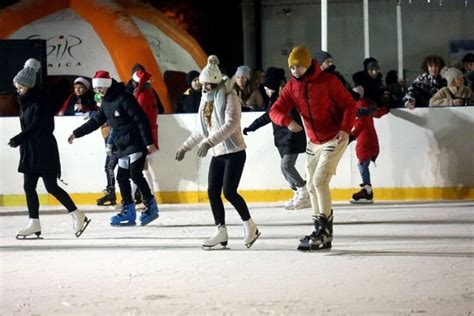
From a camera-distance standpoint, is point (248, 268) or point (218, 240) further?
point (218, 240)

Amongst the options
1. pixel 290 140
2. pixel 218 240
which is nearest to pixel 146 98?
pixel 290 140

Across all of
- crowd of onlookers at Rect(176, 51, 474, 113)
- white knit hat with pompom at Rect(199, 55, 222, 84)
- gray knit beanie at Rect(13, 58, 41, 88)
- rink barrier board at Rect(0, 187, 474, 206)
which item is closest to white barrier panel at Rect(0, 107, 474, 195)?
rink barrier board at Rect(0, 187, 474, 206)

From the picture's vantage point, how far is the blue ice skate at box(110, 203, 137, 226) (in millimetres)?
12453

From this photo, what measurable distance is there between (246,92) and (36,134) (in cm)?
506

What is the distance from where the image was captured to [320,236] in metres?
9.88

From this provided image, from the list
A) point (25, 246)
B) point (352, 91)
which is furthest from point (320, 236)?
point (352, 91)

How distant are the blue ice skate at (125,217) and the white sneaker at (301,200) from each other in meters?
2.18

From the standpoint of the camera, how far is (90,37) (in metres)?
21.4

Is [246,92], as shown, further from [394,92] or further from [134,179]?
[134,179]

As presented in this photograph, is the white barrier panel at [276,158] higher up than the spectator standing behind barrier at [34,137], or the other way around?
the spectator standing behind barrier at [34,137]

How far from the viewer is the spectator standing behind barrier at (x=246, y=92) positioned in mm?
15617

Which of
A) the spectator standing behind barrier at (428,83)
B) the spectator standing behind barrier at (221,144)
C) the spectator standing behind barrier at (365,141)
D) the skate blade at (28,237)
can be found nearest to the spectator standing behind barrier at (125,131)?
the skate blade at (28,237)

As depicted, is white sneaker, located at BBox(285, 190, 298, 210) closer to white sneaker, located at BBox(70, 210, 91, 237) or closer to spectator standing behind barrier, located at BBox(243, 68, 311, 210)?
spectator standing behind barrier, located at BBox(243, 68, 311, 210)

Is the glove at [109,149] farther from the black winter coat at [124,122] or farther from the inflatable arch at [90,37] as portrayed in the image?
the inflatable arch at [90,37]
